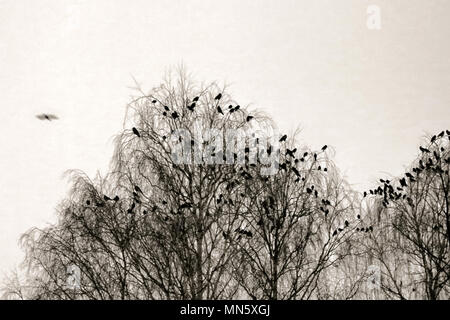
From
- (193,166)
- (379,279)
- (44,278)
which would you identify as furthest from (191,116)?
(379,279)

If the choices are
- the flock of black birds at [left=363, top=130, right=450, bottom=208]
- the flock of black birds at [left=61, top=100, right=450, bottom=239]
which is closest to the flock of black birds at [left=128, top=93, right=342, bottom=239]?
the flock of black birds at [left=61, top=100, right=450, bottom=239]

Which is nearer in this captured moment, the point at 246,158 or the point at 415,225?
the point at 246,158

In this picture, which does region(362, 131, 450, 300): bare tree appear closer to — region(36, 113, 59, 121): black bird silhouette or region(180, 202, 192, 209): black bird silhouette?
region(180, 202, 192, 209): black bird silhouette

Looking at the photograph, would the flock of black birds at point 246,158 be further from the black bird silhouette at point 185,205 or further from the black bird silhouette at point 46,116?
the black bird silhouette at point 46,116

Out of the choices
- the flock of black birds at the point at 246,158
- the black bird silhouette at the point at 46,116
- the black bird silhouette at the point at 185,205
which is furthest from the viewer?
the black bird silhouette at the point at 46,116

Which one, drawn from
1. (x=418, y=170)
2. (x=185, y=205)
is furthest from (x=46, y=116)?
(x=418, y=170)

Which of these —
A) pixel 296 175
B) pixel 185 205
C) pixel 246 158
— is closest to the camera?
pixel 185 205

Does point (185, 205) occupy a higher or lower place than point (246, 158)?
lower

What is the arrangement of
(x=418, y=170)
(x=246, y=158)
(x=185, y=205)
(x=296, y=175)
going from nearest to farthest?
(x=185, y=205) < (x=246, y=158) < (x=296, y=175) < (x=418, y=170)

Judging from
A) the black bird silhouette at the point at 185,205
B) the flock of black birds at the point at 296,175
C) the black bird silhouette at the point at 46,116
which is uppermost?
the black bird silhouette at the point at 46,116

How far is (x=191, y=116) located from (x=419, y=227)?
688 cm

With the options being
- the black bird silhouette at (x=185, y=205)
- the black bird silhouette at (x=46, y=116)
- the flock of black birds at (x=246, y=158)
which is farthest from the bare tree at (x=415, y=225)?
the black bird silhouette at (x=46, y=116)

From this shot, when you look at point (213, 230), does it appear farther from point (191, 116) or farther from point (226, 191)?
point (191, 116)

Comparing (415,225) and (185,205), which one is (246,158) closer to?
(185,205)
